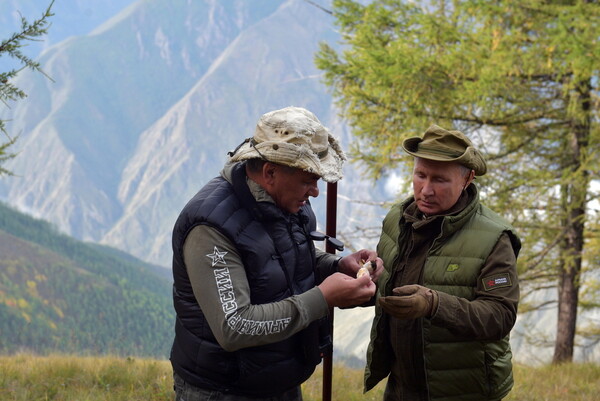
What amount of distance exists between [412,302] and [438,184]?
68cm

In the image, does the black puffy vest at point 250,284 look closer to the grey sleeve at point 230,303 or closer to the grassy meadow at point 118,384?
the grey sleeve at point 230,303

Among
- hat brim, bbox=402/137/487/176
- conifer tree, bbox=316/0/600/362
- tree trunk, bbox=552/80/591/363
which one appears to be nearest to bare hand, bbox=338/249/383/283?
hat brim, bbox=402/137/487/176

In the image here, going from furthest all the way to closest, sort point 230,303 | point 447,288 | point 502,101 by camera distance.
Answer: point 502,101 → point 447,288 → point 230,303

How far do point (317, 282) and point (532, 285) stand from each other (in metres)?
9.38

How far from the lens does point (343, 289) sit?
2.42 meters

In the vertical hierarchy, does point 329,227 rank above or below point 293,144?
below

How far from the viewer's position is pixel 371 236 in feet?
32.9

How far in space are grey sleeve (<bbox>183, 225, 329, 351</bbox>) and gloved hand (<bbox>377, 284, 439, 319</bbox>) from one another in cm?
31

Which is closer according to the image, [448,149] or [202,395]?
[202,395]

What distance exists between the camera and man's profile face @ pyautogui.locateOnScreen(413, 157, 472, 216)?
9.37 feet

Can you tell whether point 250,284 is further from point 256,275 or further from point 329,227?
point 329,227

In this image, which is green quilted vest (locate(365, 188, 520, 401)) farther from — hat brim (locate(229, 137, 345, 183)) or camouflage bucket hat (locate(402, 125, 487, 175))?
hat brim (locate(229, 137, 345, 183))

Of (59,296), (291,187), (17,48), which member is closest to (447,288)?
(291,187)

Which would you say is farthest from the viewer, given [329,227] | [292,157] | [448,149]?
[329,227]
